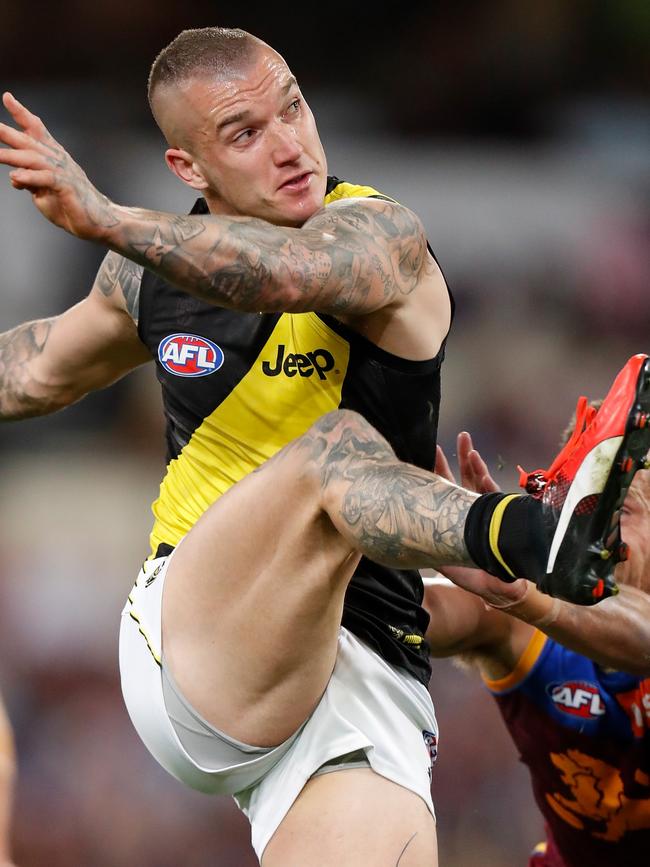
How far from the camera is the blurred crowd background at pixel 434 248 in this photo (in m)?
4.92

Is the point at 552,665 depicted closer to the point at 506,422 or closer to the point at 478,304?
the point at 506,422

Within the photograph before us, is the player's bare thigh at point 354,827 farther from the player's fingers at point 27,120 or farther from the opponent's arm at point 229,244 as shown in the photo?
the player's fingers at point 27,120

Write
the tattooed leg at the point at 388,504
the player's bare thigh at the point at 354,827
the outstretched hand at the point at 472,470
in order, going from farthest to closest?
the outstretched hand at the point at 472,470
the player's bare thigh at the point at 354,827
the tattooed leg at the point at 388,504

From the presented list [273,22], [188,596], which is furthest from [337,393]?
[273,22]

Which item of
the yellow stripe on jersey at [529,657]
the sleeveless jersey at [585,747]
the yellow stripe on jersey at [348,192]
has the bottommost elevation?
the sleeveless jersey at [585,747]

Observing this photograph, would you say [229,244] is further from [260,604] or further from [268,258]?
[260,604]

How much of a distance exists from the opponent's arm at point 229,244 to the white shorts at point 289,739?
2.30ft

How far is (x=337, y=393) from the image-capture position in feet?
8.46

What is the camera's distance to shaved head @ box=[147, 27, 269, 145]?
2686 millimetres

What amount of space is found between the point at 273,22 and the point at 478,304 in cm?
170

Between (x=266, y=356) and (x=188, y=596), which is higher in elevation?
(x=266, y=356)

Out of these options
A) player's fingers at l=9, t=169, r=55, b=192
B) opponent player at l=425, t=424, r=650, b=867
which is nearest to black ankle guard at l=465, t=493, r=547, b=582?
player's fingers at l=9, t=169, r=55, b=192

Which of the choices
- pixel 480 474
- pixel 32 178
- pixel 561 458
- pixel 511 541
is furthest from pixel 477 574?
pixel 32 178

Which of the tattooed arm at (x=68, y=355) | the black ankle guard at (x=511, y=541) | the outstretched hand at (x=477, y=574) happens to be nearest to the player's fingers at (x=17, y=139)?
the tattooed arm at (x=68, y=355)
